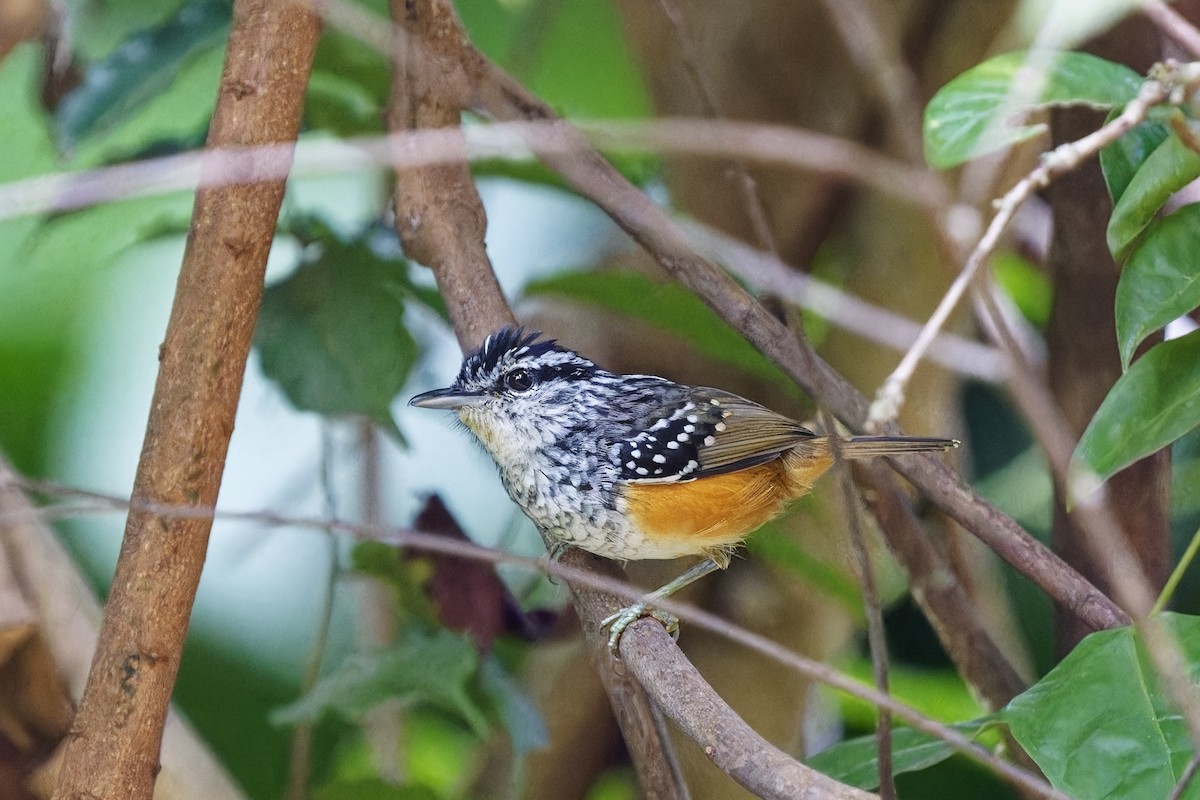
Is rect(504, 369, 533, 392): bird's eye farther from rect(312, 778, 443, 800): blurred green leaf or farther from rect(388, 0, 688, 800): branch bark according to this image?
rect(312, 778, 443, 800): blurred green leaf

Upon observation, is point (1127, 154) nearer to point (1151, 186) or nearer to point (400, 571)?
point (1151, 186)

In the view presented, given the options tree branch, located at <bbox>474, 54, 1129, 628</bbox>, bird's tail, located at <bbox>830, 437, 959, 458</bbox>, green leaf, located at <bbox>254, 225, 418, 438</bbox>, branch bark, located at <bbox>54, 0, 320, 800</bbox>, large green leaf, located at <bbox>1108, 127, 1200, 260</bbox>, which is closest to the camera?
large green leaf, located at <bbox>1108, 127, 1200, 260</bbox>

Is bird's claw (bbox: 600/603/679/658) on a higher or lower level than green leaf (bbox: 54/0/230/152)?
lower

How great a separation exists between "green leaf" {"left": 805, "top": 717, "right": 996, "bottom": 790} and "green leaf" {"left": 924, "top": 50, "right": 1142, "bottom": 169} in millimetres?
889

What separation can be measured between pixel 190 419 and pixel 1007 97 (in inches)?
55.9

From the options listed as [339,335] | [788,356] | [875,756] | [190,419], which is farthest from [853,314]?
[339,335]

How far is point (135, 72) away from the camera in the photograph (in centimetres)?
239

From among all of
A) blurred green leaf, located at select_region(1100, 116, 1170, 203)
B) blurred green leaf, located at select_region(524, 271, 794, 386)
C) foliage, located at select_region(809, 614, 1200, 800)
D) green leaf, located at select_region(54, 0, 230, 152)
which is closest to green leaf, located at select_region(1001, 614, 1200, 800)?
foliage, located at select_region(809, 614, 1200, 800)

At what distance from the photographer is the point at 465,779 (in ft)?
10.2

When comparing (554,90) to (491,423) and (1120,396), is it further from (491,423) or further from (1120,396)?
(1120,396)

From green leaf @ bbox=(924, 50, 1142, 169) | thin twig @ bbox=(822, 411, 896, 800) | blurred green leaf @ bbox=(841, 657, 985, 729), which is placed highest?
green leaf @ bbox=(924, 50, 1142, 169)

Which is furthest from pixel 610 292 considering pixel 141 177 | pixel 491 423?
pixel 141 177

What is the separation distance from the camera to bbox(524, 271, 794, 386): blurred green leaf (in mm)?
2510

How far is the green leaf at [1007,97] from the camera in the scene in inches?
68.0
